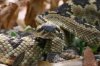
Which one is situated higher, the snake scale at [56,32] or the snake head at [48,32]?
the snake head at [48,32]

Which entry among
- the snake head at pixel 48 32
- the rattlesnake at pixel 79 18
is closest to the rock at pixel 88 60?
the snake head at pixel 48 32

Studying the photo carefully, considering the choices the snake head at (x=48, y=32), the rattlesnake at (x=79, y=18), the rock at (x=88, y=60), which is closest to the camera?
the rock at (x=88, y=60)

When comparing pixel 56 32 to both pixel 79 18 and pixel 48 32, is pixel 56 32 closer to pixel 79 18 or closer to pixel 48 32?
pixel 48 32

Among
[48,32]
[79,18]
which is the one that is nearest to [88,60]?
[48,32]

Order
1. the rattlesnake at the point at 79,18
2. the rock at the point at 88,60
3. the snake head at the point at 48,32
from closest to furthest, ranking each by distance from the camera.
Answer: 1. the rock at the point at 88,60
2. the snake head at the point at 48,32
3. the rattlesnake at the point at 79,18

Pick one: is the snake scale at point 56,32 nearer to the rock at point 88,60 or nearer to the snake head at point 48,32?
the snake head at point 48,32

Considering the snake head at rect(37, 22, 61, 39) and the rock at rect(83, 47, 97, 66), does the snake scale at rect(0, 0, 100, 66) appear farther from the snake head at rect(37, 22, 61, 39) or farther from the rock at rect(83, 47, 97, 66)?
the rock at rect(83, 47, 97, 66)

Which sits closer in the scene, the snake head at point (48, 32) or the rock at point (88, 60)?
the rock at point (88, 60)

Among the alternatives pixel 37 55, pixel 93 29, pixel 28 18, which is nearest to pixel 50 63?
pixel 37 55
